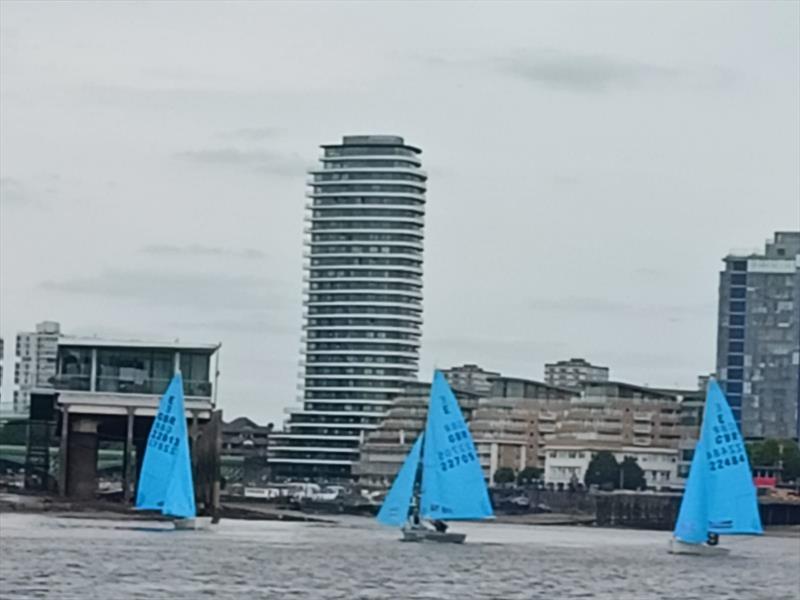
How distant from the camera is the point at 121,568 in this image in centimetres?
6003

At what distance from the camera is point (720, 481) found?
282 feet

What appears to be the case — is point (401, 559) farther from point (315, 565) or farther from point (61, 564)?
point (61, 564)

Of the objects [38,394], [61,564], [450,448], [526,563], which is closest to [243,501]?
[38,394]

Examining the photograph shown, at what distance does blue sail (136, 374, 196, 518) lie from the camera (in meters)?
93.5

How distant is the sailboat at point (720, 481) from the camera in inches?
3376

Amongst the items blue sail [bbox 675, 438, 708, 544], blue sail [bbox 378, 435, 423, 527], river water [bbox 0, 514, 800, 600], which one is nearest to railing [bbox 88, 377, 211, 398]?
river water [bbox 0, 514, 800, 600]

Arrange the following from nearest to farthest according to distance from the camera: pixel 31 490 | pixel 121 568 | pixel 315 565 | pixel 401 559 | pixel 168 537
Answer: pixel 121 568 → pixel 315 565 → pixel 401 559 → pixel 168 537 → pixel 31 490

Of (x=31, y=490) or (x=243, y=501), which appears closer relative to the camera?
(x=31, y=490)

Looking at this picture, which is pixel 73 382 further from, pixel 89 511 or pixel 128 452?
pixel 89 511

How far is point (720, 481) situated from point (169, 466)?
2113 cm

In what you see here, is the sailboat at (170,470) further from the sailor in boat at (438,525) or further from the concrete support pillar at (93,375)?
the concrete support pillar at (93,375)

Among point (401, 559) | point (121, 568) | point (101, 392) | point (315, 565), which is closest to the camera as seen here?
point (121, 568)

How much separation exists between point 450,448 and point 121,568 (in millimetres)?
29101

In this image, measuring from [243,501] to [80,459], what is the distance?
47949 millimetres
